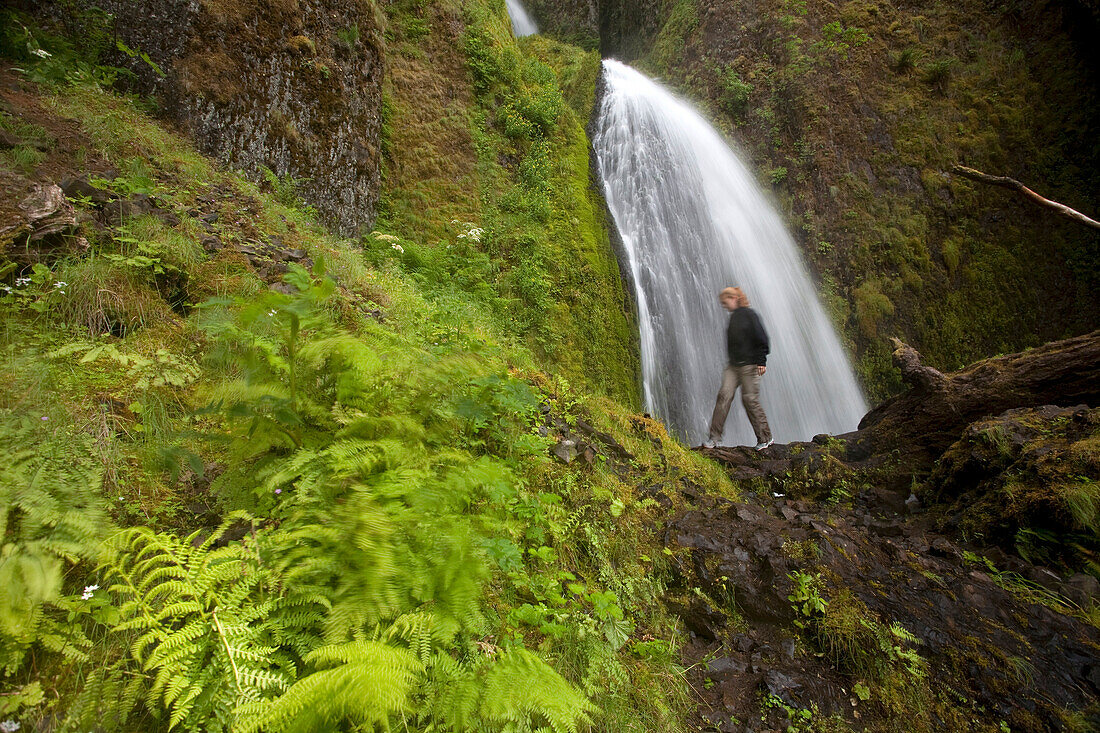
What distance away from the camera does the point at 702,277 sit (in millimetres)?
8641

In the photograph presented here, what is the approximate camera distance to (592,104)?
36.8ft

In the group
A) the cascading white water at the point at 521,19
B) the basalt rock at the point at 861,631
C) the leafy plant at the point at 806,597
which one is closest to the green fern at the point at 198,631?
the basalt rock at the point at 861,631

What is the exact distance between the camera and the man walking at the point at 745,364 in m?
6.04

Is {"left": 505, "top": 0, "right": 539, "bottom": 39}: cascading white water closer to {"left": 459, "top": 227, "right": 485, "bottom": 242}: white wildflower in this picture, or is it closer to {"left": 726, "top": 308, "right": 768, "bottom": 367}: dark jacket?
{"left": 459, "top": 227, "right": 485, "bottom": 242}: white wildflower

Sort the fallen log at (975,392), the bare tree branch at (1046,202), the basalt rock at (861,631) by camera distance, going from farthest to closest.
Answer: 1. the bare tree branch at (1046,202)
2. the fallen log at (975,392)
3. the basalt rock at (861,631)

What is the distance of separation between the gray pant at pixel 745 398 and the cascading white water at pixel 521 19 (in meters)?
17.0

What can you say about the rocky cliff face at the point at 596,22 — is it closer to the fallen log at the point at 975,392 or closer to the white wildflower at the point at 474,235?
the white wildflower at the point at 474,235

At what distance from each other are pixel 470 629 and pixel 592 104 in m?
12.5

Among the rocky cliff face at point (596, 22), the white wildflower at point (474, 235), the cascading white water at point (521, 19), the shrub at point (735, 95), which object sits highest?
the rocky cliff face at point (596, 22)

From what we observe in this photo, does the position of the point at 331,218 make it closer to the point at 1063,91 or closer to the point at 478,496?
the point at 478,496

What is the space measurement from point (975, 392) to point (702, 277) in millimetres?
4679

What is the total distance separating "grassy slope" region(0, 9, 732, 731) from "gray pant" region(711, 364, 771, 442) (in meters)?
2.18

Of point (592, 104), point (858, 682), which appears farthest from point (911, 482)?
point (592, 104)

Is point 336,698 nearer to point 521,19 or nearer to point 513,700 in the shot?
point 513,700
